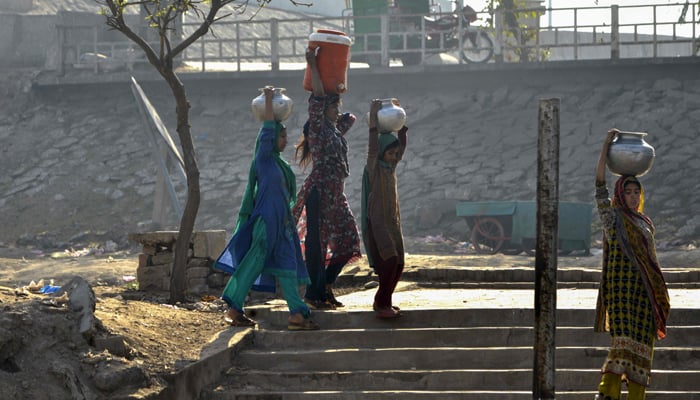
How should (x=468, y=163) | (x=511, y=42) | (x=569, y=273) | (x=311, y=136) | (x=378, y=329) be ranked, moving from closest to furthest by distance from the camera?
1. (x=378, y=329)
2. (x=311, y=136)
3. (x=569, y=273)
4. (x=468, y=163)
5. (x=511, y=42)

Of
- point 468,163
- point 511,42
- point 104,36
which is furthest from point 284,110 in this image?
point 104,36

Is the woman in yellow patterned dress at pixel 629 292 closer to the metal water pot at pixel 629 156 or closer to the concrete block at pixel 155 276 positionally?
the metal water pot at pixel 629 156

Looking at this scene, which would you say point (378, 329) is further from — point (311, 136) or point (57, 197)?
point (57, 197)

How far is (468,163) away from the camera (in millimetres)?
20438

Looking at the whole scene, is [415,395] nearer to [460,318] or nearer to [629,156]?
[460,318]

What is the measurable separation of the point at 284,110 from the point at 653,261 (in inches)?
110

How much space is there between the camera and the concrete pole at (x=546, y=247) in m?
6.22

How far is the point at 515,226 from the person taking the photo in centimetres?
1677

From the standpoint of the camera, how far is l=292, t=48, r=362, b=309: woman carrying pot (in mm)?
8867

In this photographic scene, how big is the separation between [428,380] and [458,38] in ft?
49.9

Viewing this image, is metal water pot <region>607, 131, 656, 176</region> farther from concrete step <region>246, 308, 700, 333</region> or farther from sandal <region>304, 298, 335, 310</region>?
sandal <region>304, 298, 335, 310</region>

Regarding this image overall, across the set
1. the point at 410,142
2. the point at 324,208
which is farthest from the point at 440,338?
the point at 410,142

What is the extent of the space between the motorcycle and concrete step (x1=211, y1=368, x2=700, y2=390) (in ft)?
47.4

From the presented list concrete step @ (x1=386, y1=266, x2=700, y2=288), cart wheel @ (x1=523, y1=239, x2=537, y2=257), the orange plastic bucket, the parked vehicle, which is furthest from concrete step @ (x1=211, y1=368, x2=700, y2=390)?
the parked vehicle
